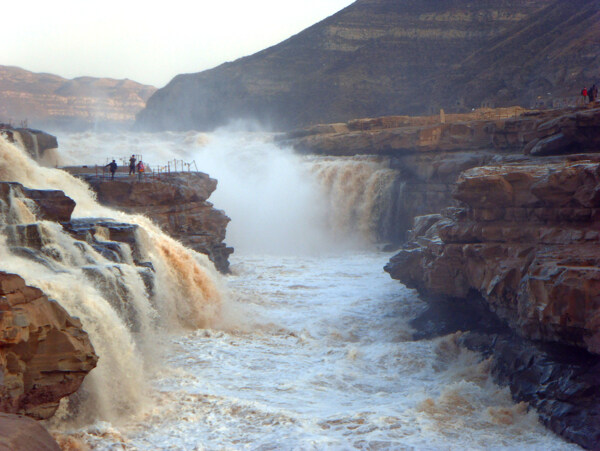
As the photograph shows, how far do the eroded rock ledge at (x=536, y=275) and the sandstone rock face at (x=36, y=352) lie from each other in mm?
7597

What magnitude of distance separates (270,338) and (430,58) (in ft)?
240

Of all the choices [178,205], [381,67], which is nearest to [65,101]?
[381,67]

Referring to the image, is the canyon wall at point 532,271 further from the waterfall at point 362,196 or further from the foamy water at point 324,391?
the waterfall at point 362,196

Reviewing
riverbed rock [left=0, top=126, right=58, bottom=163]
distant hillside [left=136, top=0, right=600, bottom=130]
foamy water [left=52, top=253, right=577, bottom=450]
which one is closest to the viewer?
foamy water [left=52, top=253, right=577, bottom=450]

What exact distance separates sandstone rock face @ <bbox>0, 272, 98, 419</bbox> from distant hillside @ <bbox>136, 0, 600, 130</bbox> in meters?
54.9

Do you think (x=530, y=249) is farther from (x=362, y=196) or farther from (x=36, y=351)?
(x=362, y=196)

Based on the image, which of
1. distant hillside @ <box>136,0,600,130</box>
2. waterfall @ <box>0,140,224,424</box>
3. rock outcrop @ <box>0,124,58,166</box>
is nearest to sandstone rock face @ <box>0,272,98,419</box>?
waterfall @ <box>0,140,224,424</box>

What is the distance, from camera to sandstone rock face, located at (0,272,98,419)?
1081 centimetres

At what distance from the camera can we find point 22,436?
9.08m

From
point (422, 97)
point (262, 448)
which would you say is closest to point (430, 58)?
point (422, 97)

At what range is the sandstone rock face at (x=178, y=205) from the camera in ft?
76.5

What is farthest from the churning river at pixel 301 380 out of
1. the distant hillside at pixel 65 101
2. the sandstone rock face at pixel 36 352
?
the distant hillside at pixel 65 101

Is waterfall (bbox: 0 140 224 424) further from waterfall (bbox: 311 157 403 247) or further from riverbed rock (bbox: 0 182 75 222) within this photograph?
waterfall (bbox: 311 157 403 247)

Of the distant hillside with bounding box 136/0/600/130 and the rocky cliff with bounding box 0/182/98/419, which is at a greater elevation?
the distant hillside with bounding box 136/0/600/130
